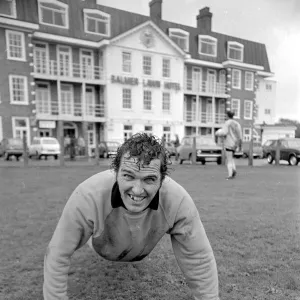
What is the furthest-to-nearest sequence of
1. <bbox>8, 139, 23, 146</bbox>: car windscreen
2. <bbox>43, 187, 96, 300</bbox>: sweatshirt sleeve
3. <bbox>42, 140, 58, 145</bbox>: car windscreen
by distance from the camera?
1. <bbox>42, 140, 58, 145</bbox>: car windscreen
2. <bbox>8, 139, 23, 146</bbox>: car windscreen
3. <bbox>43, 187, 96, 300</bbox>: sweatshirt sleeve

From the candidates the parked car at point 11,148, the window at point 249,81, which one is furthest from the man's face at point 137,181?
Result: the window at point 249,81

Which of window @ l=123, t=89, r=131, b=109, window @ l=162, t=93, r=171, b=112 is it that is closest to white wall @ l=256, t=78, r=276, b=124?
window @ l=162, t=93, r=171, b=112

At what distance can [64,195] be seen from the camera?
636 cm

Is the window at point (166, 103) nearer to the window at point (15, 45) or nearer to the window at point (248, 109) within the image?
the window at point (248, 109)

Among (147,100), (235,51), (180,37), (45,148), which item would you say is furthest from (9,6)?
(235,51)

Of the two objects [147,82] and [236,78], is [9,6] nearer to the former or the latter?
[147,82]

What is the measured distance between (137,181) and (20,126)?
80.4 ft

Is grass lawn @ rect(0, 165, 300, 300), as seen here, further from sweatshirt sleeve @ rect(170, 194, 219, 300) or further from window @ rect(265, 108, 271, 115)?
window @ rect(265, 108, 271, 115)

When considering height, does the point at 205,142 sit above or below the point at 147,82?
below

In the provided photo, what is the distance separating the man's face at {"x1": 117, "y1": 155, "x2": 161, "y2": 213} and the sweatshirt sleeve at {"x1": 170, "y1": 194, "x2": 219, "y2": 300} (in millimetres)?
323

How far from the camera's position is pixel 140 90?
28.1 m

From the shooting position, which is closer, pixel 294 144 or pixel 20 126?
pixel 294 144

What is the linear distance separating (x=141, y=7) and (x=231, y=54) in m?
34.9

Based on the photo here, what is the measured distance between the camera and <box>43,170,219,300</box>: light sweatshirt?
1771 mm
